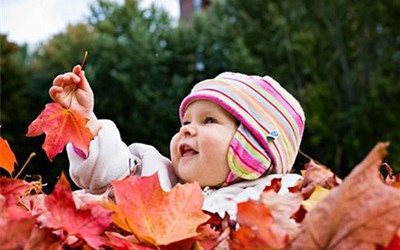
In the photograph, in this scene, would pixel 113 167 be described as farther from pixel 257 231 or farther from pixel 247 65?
pixel 247 65

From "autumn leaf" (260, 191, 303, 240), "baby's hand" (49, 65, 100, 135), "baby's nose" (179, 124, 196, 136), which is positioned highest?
"autumn leaf" (260, 191, 303, 240)

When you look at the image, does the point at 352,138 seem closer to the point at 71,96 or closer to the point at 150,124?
the point at 150,124

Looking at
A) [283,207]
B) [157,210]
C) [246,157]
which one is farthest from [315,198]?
[246,157]

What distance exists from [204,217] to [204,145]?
55 cm

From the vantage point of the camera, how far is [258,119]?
3.90 feet

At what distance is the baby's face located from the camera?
3.68 ft

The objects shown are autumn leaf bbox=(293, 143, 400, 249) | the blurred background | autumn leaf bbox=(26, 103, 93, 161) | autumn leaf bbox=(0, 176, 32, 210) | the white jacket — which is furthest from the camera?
the blurred background

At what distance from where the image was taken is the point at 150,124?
1189cm

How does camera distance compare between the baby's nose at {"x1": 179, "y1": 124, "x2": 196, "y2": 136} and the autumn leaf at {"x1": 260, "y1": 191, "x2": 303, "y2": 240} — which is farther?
the baby's nose at {"x1": 179, "y1": 124, "x2": 196, "y2": 136}

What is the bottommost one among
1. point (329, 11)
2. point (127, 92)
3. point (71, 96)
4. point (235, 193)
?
point (127, 92)

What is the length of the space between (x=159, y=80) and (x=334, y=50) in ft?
10.3

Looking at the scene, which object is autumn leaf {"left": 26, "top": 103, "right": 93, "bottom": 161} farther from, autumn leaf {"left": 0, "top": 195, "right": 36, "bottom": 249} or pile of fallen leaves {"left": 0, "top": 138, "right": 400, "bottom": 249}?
autumn leaf {"left": 0, "top": 195, "right": 36, "bottom": 249}

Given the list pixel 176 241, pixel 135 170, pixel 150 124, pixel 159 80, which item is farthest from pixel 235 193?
pixel 159 80

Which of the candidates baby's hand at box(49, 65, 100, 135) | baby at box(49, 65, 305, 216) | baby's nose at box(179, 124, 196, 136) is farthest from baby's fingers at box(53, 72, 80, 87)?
baby's nose at box(179, 124, 196, 136)
